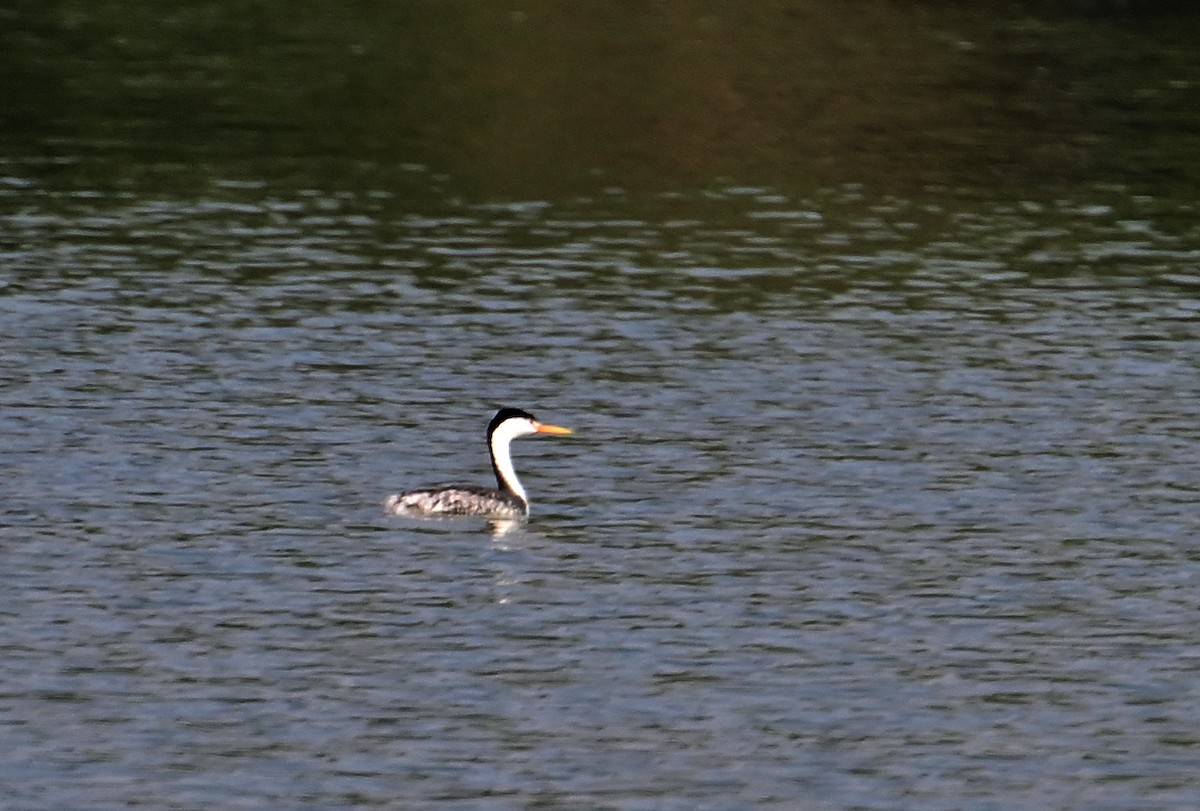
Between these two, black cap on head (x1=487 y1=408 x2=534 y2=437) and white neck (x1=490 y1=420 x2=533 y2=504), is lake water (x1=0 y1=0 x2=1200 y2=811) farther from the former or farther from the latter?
black cap on head (x1=487 y1=408 x2=534 y2=437)

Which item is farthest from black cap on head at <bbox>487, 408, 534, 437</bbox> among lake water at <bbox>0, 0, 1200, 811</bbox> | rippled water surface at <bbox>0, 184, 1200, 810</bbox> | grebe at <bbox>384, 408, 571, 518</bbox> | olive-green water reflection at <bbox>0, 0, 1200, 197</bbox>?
olive-green water reflection at <bbox>0, 0, 1200, 197</bbox>

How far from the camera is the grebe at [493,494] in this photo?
25484 millimetres

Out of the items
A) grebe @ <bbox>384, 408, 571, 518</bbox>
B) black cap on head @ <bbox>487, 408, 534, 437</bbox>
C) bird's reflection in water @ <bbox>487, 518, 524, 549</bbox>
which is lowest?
bird's reflection in water @ <bbox>487, 518, 524, 549</bbox>

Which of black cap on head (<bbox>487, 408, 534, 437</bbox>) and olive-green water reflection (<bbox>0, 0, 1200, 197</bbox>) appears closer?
black cap on head (<bbox>487, 408, 534, 437</bbox>)

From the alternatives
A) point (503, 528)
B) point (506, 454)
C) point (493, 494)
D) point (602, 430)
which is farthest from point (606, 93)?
point (503, 528)

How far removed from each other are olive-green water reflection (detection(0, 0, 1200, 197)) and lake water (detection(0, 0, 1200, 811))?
0.21 metres

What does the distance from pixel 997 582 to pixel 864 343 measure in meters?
10.9

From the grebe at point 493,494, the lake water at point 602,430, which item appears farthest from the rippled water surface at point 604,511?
the grebe at point 493,494

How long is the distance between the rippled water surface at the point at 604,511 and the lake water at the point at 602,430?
74 mm

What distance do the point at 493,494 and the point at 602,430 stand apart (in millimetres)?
3853

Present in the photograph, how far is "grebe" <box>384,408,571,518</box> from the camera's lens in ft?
83.6

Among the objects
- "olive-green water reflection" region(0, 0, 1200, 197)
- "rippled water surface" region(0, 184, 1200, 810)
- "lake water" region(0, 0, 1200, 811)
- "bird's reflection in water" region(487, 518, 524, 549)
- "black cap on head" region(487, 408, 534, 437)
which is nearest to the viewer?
"rippled water surface" region(0, 184, 1200, 810)

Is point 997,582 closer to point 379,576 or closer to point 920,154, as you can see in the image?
point 379,576

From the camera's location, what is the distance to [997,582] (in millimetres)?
23531
